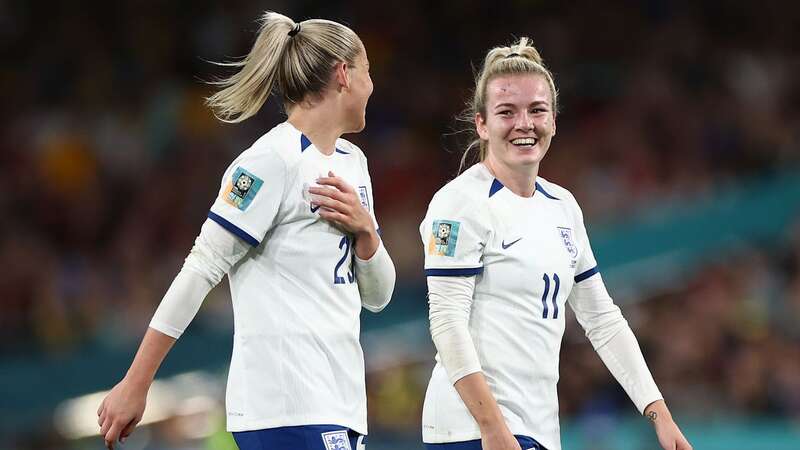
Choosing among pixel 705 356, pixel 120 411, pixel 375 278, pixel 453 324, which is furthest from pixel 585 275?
pixel 705 356

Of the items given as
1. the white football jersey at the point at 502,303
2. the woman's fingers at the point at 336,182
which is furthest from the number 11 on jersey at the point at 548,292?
the woman's fingers at the point at 336,182

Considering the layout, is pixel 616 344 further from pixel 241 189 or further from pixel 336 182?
pixel 241 189

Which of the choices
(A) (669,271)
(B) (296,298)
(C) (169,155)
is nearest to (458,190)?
(B) (296,298)

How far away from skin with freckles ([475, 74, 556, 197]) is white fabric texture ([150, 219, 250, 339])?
3.33 feet

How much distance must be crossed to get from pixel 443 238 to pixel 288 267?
59cm

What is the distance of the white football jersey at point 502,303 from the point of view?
393 cm

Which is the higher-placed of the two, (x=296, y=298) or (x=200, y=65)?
(x=200, y=65)

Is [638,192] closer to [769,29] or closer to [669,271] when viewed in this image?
[669,271]

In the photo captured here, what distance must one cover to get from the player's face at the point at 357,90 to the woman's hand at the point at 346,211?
248 millimetres

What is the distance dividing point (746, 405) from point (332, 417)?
17.7ft

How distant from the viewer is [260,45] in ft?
12.4

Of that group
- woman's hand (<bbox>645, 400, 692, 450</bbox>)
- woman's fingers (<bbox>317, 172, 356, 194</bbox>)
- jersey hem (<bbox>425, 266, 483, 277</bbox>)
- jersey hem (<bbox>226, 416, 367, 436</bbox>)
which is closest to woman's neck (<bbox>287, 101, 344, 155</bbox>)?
woman's fingers (<bbox>317, 172, 356, 194</bbox>)

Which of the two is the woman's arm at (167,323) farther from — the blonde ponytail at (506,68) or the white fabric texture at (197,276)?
the blonde ponytail at (506,68)

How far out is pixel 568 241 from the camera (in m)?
4.18
